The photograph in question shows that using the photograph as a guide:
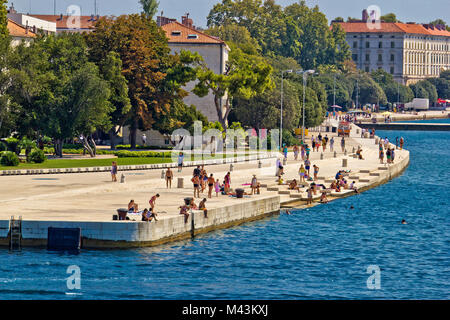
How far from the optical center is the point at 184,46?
106312 millimetres

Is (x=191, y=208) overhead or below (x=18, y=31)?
below

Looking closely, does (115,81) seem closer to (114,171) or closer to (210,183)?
(114,171)

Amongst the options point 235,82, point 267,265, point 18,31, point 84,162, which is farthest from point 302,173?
point 18,31

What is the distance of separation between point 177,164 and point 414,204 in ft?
64.1

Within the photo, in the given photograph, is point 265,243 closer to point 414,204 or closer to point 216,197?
point 216,197

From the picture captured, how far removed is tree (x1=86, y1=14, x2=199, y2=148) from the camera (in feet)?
286

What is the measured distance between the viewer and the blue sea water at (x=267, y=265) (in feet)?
129

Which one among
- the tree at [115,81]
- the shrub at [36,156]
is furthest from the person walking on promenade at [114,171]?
the tree at [115,81]

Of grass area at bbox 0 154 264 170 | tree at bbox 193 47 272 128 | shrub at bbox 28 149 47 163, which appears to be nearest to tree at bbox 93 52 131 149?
grass area at bbox 0 154 264 170

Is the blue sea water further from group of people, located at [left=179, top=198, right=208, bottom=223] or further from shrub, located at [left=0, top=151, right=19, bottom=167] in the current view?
shrub, located at [left=0, top=151, right=19, bottom=167]

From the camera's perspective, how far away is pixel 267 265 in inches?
1777

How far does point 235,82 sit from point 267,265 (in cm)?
5409
